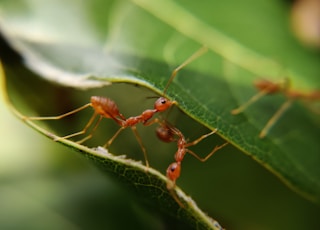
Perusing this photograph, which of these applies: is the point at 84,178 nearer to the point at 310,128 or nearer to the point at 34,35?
the point at 34,35

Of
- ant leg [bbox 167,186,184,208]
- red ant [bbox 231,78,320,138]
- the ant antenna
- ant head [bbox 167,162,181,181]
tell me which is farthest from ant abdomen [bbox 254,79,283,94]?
ant leg [bbox 167,186,184,208]

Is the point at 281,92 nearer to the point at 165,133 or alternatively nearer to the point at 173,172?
the point at 165,133

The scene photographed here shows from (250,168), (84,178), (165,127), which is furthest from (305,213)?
(84,178)

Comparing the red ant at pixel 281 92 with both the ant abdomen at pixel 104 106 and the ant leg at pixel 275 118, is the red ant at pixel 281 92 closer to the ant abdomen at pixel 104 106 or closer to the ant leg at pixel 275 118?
the ant leg at pixel 275 118

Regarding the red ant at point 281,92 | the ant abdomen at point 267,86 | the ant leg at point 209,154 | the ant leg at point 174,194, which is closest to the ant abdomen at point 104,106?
the ant leg at point 209,154

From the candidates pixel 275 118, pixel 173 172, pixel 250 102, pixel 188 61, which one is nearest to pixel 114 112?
pixel 173 172

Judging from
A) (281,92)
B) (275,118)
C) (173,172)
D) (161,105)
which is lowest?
(173,172)
